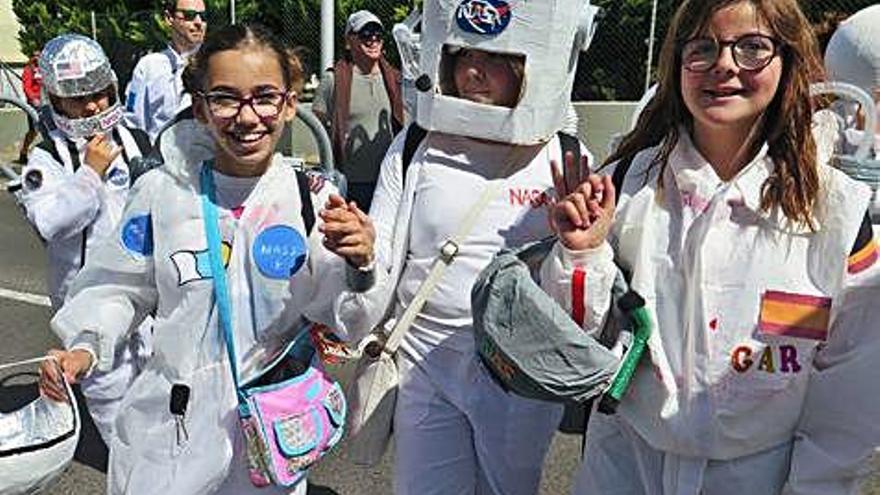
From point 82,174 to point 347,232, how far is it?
1853mm

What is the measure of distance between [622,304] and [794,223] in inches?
14.5

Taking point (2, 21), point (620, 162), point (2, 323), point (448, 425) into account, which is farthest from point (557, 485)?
point (2, 21)

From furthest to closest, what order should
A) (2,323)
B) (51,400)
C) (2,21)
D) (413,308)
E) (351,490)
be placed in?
1. (2,21)
2. (2,323)
3. (351,490)
4. (413,308)
5. (51,400)

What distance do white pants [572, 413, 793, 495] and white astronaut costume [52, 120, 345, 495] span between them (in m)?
0.70

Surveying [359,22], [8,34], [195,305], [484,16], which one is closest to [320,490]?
[195,305]

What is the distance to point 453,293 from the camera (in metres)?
2.52

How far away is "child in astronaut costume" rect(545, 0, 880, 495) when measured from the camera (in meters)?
1.92

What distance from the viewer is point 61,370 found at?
219cm

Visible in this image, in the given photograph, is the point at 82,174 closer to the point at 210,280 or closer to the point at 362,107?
the point at 210,280

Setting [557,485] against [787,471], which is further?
[557,485]

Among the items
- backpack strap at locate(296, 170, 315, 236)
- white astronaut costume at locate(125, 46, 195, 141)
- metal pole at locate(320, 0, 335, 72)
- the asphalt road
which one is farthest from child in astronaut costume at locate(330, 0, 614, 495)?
metal pole at locate(320, 0, 335, 72)

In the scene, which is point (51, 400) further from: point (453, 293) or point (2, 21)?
point (2, 21)

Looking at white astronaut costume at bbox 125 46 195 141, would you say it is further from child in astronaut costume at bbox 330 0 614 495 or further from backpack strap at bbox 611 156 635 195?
backpack strap at bbox 611 156 635 195

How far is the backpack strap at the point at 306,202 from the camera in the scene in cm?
240
